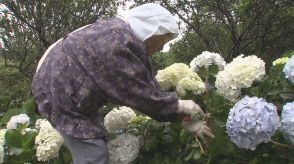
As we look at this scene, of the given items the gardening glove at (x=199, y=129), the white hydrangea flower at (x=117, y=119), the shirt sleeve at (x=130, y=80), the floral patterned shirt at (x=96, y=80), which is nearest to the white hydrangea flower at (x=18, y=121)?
the white hydrangea flower at (x=117, y=119)

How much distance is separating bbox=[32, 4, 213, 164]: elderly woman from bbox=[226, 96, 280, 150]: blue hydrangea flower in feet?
0.89

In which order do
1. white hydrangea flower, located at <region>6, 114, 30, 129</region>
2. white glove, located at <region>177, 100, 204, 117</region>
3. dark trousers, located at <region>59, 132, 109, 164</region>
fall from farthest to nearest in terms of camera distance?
white hydrangea flower, located at <region>6, 114, 30, 129</region>, dark trousers, located at <region>59, 132, 109, 164</region>, white glove, located at <region>177, 100, 204, 117</region>

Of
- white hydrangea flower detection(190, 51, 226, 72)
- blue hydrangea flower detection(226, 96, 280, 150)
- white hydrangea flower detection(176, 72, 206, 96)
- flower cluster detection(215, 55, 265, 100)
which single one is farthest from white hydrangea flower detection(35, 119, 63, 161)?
blue hydrangea flower detection(226, 96, 280, 150)

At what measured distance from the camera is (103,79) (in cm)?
231

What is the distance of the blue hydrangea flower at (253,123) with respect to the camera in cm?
195

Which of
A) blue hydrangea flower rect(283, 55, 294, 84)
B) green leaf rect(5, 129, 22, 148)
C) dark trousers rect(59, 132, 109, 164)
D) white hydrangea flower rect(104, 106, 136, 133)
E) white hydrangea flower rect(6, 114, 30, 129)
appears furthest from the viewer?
white hydrangea flower rect(6, 114, 30, 129)

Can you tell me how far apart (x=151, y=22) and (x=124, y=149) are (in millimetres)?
715

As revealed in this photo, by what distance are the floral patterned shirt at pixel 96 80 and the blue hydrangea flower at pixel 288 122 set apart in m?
0.49

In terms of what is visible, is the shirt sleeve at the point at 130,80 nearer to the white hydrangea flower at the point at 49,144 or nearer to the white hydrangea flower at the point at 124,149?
the white hydrangea flower at the point at 124,149

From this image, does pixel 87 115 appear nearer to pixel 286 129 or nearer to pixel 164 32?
pixel 164 32

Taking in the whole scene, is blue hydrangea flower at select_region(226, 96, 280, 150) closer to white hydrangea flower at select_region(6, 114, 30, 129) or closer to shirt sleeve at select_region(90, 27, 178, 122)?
shirt sleeve at select_region(90, 27, 178, 122)

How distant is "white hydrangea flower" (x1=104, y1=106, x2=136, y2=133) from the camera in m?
2.82

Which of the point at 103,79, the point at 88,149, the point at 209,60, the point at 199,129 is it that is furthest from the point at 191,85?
the point at 88,149

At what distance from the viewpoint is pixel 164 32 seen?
2357 mm
